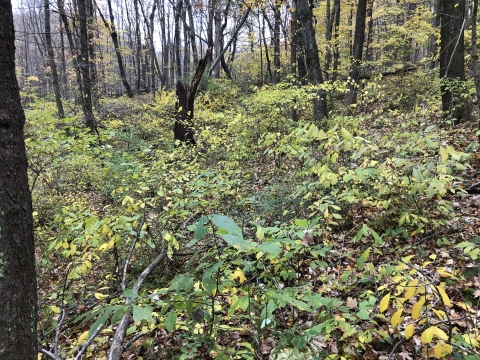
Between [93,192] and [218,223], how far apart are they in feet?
30.2

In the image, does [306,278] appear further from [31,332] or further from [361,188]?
[31,332]

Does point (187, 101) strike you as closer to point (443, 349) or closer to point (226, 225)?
point (226, 225)

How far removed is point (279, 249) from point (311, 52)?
7633 millimetres

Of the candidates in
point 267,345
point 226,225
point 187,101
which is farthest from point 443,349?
point 187,101

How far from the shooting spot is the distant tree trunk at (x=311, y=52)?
7.54 m

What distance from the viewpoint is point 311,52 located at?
25.1 ft

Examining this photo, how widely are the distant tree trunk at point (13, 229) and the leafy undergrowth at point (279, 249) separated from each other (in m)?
0.39

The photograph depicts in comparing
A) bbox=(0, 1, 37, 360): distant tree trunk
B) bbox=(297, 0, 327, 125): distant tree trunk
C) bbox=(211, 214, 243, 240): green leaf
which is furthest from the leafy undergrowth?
bbox=(297, 0, 327, 125): distant tree trunk

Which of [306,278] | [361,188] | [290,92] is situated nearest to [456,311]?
[306,278]

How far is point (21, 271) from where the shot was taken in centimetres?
136

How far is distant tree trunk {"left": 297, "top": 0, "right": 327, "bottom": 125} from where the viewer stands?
7.54 meters

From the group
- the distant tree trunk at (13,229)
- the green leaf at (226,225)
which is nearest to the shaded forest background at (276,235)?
the green leaf at (226,225)

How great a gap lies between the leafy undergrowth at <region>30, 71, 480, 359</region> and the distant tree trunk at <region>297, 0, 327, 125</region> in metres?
0.80

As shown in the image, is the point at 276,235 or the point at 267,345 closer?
the point at 276,235
